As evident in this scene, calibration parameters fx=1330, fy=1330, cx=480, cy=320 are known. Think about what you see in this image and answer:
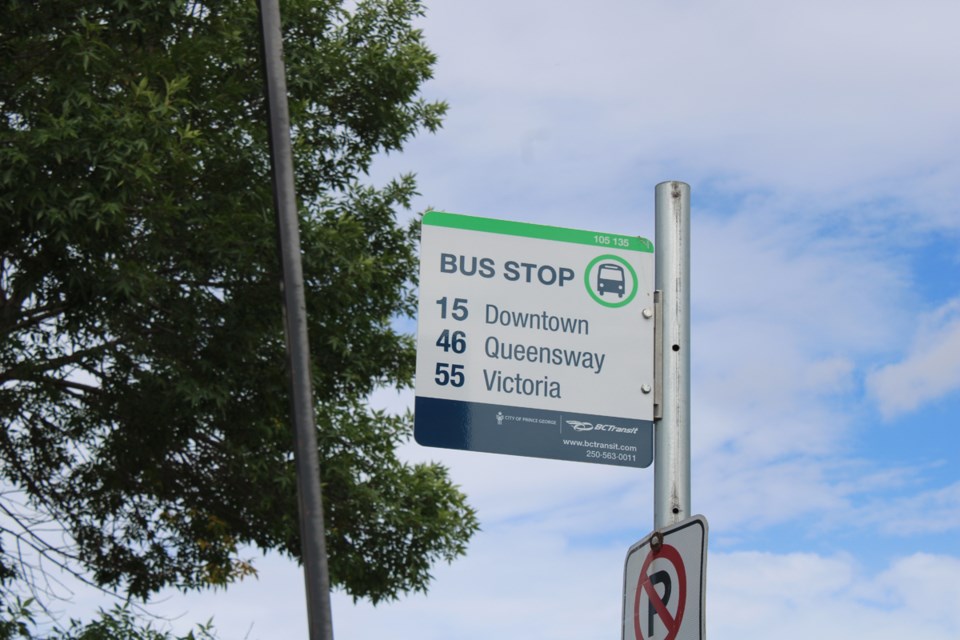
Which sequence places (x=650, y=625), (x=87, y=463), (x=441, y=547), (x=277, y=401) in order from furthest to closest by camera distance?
1. (x=87, y=463)
2. (x=441, y=547)
3. (x=277, y=401)
4. (x=650, y=625)

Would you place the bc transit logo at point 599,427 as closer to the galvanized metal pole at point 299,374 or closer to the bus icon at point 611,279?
the bus icon at point 611,279

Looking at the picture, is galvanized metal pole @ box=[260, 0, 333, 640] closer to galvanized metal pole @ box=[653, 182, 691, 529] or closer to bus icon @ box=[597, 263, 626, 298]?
bus icon @ box=[597, 263, 626, 298]

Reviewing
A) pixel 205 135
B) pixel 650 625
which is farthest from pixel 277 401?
pixel 650 625

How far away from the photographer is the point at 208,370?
42.7ft

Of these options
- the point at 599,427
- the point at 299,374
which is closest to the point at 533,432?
the point at 599,427

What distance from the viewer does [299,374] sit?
764 centimetres

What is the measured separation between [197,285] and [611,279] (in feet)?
27.0

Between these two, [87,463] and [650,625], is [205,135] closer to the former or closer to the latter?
[87,463]

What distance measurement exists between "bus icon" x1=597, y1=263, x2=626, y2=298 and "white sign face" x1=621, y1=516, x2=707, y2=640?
1150mm

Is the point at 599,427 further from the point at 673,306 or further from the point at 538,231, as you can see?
the point at 538,231

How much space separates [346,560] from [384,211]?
4.08m

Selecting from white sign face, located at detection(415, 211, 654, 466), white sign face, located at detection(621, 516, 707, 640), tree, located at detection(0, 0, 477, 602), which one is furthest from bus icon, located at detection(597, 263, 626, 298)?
tree, located at detection(0, 0, 477, 602)

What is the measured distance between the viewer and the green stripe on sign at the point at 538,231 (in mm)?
5664

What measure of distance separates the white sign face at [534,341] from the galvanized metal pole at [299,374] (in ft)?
7.00
